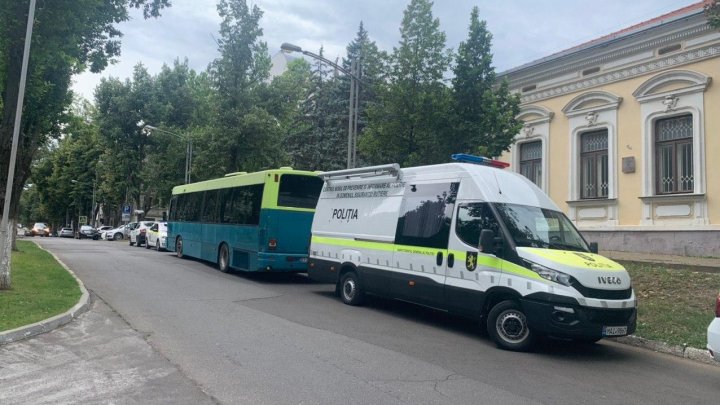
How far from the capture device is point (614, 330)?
776 centimetres

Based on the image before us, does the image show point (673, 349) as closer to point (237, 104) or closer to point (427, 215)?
point (427, 215)

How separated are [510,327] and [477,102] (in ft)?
29.7

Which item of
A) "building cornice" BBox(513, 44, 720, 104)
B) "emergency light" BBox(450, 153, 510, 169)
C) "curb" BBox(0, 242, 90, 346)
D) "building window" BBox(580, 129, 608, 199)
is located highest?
"building cornice" BBox(513, 44, 720, 104)

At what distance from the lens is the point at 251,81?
91.7ft

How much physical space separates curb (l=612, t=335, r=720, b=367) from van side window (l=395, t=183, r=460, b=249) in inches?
133

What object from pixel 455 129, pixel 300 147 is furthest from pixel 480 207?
pixel 300 147

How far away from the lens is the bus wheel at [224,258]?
1753cm

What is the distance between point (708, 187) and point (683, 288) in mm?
6535

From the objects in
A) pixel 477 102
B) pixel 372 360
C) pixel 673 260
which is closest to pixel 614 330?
pixel 372 360

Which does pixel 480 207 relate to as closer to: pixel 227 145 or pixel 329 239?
pixel 329 239

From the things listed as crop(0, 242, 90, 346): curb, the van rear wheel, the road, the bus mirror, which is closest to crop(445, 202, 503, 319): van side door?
the bus mirror

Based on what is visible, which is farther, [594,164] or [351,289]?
[594,164]

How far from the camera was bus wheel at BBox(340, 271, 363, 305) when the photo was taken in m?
11.6

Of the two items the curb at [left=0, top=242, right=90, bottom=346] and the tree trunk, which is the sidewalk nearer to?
the curb at [left=0, top=242, right=90, bottom=346]
